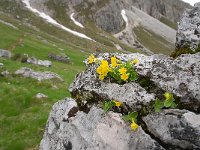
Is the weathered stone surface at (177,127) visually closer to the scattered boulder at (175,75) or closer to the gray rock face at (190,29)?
the scattered boulder at (175,75)

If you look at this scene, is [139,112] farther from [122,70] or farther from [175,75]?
[175,75]

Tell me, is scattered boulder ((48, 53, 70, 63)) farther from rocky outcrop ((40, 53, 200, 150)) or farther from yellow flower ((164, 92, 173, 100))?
yellow flower ((164, 92, 173, 100))

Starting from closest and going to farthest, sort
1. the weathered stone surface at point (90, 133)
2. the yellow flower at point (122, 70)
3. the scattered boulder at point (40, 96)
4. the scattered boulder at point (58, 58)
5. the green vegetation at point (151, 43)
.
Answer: the weathered stone surface at point (90, 133) < the yellow flower at point (122, 70) < the scattered boulder at point (40, 96) < the scattered boulder at point (58, 58) < the green vegetation at point (151, 43)

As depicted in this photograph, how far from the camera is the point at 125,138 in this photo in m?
11.2

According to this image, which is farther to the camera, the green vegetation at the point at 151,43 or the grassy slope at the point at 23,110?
the green vegetation at the point at 151,43

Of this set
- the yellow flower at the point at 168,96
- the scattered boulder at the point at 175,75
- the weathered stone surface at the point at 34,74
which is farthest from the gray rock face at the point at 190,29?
the weathered stone surface at the point at 34,74

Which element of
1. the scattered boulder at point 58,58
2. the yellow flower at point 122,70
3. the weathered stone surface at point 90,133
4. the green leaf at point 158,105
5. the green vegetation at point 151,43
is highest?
the yellow flower at point 122,70

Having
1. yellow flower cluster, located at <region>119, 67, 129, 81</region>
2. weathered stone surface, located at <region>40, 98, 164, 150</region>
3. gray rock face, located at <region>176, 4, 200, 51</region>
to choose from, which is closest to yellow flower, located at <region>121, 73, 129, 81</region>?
yellow flower cluster, located at <region>119, 67, 129, 81</region>

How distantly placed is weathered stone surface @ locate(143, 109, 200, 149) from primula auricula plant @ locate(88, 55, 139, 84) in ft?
5.23

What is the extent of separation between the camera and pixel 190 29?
12.4 meters

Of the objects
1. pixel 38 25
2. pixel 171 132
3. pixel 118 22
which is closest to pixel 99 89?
pixel 171 132

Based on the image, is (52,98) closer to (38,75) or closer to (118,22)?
(38,75)

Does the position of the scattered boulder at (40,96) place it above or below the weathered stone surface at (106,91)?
below

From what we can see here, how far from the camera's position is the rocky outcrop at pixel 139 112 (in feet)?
33.9
